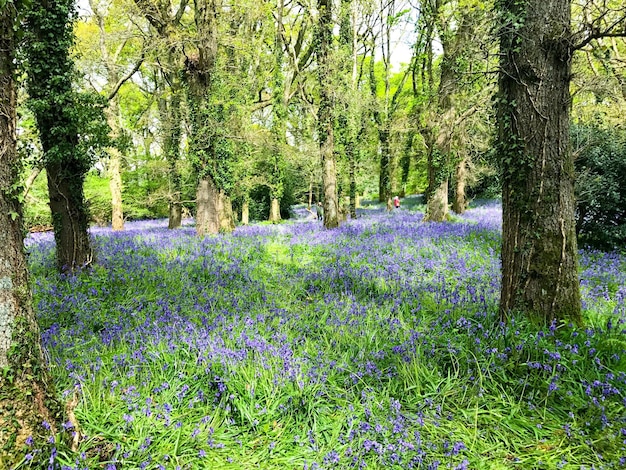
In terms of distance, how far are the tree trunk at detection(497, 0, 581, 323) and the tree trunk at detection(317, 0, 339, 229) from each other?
29.1ft

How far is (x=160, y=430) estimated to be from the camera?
2609 mm

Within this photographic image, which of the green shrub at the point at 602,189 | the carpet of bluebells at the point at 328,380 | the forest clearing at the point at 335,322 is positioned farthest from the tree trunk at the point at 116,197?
the green shrub at the point at 602,189

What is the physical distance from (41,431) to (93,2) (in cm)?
1845

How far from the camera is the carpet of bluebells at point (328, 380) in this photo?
99.3 inches

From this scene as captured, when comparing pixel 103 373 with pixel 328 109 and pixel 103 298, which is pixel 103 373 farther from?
pixel 328 109

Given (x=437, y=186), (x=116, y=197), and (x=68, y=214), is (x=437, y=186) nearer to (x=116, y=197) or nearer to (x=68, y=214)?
(x=68, y=214)

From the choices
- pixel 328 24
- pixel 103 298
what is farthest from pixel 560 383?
pixel 328 24

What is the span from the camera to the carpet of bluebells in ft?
8.28

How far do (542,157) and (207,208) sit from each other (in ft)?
33.6

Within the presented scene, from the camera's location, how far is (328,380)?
3.30 m

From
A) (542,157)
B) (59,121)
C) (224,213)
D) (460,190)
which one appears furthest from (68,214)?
(460,190)

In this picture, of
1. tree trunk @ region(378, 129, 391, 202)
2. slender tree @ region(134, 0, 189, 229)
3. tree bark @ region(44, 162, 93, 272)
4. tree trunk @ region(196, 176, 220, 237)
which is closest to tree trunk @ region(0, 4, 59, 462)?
tree bark @ region(44, 162, 93, 272)

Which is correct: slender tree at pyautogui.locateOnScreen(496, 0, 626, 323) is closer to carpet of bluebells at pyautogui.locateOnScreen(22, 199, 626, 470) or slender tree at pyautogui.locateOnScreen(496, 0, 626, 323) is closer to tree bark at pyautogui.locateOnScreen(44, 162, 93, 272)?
carpet of bluebells at pyautogui.locateOnScreen(22, 199, 626, 470)

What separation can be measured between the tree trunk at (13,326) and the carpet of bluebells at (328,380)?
0.52ft
